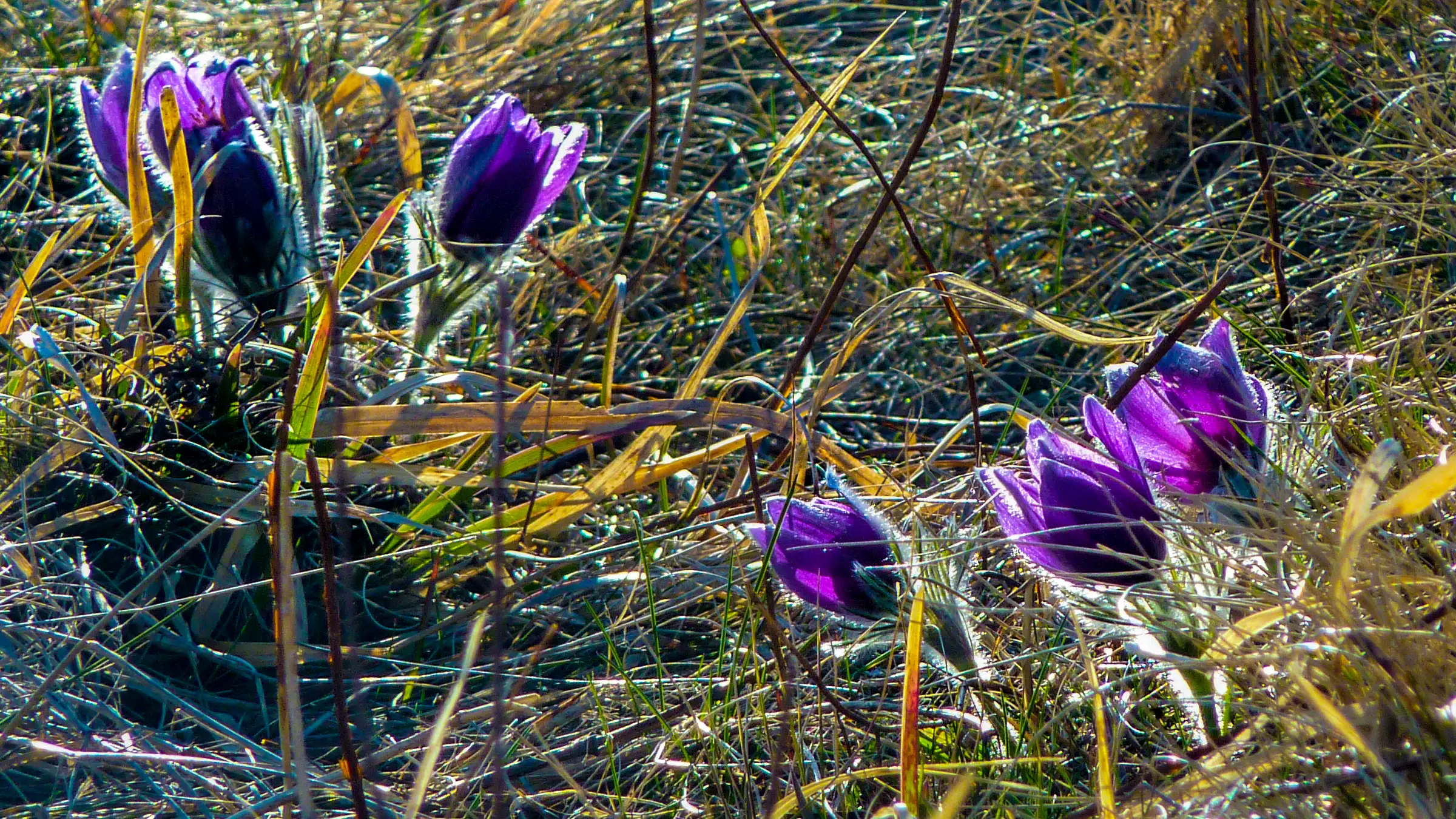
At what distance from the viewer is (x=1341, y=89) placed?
5.29ft

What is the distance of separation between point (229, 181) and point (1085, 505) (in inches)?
31.9

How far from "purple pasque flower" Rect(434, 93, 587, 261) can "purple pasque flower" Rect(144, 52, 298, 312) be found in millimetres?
155

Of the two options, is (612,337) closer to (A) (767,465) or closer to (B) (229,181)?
(A) (767,465)

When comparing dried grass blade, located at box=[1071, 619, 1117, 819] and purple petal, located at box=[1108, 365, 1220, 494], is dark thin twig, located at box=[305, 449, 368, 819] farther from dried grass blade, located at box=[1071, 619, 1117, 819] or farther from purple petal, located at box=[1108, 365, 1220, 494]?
purple petal, located at box=[1108, 365, 1220, 494]

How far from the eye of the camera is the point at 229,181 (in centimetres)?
115

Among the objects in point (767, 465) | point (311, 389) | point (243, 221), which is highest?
point (243, 221)

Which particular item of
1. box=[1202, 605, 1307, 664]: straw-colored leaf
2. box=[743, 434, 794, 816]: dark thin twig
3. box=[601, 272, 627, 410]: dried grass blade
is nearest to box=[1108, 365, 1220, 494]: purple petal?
box=[1202, 605, 1307, 664]: straw-colored leaf

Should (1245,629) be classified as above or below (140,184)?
below

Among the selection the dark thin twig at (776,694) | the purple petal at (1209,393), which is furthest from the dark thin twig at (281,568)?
the purple petal at (1209,393)

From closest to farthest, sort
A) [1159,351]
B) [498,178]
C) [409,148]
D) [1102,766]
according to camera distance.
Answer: [1102,766] < [1159,351] < [498,178] < [409,148]

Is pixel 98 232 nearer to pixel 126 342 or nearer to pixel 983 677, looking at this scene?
pixel 126 342

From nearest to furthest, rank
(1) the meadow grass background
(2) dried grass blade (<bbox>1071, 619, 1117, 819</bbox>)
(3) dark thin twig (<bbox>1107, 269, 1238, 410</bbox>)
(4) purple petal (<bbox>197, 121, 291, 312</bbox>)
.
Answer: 1. (2) dried grass blade (<bbox>1071, 619, 1117, 819</bbox>)
2. (1) the meadow grass background
3. (3) dark thin twig (<bbox>1107, 269, 1238, 410</bbox>)
4. (4) purple petal (<bbox>197, 121, 291, 312</bbox>)

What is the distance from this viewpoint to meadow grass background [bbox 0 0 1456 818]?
81 cm

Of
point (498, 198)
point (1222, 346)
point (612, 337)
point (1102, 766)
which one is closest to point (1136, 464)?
point (1222, 346)
